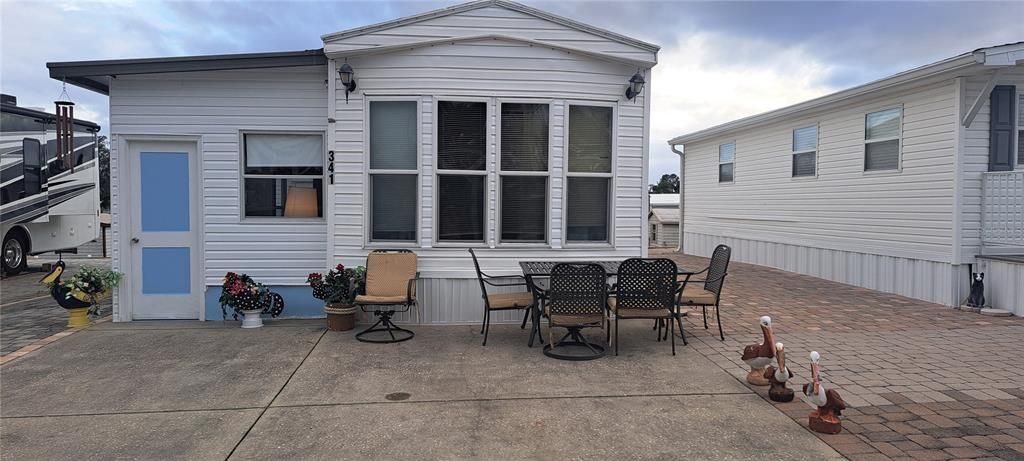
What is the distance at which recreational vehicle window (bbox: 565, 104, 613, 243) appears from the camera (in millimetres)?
6059

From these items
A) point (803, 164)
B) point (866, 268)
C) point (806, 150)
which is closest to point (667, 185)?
point (803, 164)

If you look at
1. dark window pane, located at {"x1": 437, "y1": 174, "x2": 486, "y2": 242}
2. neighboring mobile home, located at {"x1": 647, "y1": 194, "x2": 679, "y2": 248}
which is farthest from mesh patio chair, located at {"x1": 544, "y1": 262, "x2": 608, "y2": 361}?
neighboring mobile home, located at {"x1": 647, "y1": 194, "x2": 679, "y2": 248}

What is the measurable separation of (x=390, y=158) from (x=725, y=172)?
9.59 meters

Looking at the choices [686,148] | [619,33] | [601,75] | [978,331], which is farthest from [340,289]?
[686,148]

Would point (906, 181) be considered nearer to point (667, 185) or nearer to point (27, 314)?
point (27, 314)

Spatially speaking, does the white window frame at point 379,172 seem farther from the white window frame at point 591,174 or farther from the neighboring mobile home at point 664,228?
the neighboring mobile home at point 664,228

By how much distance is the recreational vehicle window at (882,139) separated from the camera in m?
8.07

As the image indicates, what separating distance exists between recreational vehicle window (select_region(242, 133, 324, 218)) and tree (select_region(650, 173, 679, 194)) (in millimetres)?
37832

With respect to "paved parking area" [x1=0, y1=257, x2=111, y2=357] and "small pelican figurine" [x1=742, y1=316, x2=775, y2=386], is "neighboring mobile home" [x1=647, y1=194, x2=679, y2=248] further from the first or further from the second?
"paved parking area" [x1=0, y1=257, x2=111, y2=357]

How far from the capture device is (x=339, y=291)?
555 centimetres

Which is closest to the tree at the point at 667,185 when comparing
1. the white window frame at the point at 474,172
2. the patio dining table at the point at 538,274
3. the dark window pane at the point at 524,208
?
the dark window pane at the point at 524,208

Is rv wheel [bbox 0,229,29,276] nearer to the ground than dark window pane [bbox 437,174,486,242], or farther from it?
nearer to the ground

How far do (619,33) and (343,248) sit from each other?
3.70 metres

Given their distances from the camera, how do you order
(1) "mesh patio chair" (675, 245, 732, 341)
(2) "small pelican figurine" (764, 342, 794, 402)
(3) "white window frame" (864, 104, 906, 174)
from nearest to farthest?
(2) "small pelican figurine" (764, 342, 794, 402) → (1) "mesh patio chair" (675, 245, 732, 341) → (3) "white window frame" (864, 104, 906, 174)
